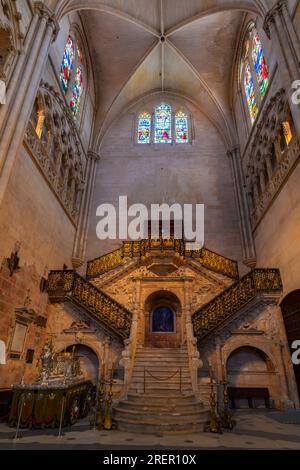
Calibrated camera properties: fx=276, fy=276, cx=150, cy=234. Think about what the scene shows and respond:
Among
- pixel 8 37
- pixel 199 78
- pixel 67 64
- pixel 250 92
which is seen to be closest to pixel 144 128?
pixel 199 78

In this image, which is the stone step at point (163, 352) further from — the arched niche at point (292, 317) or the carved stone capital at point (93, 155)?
the carved stone capital at point (93, 155)

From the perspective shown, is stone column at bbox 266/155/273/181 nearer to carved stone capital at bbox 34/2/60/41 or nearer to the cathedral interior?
the cathedral interior

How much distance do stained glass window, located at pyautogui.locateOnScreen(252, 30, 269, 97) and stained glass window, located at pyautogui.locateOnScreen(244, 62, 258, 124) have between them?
2.42 feet

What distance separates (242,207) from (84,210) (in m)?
8.37

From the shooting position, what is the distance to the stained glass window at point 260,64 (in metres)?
12.1

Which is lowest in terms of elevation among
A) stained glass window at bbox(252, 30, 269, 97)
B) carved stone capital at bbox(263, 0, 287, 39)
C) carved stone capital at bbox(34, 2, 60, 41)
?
carved stone capital at bbox(34, 2, 60, 41)

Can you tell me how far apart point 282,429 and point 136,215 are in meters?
11.5

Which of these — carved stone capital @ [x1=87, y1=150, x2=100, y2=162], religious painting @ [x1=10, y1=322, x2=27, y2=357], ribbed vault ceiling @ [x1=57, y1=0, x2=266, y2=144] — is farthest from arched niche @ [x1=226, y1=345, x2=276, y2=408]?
carved stone capital @ [x1=87, y1=150, x2=100, y2=162]

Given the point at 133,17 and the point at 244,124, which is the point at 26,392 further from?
the point at 133,17

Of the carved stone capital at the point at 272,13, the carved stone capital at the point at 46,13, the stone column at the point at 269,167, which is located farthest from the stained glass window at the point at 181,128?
the carved stone capital at the point at 46,13

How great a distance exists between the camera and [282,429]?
5.86 m

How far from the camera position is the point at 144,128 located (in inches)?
723

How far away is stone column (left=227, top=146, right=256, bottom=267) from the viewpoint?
13.3 meters
